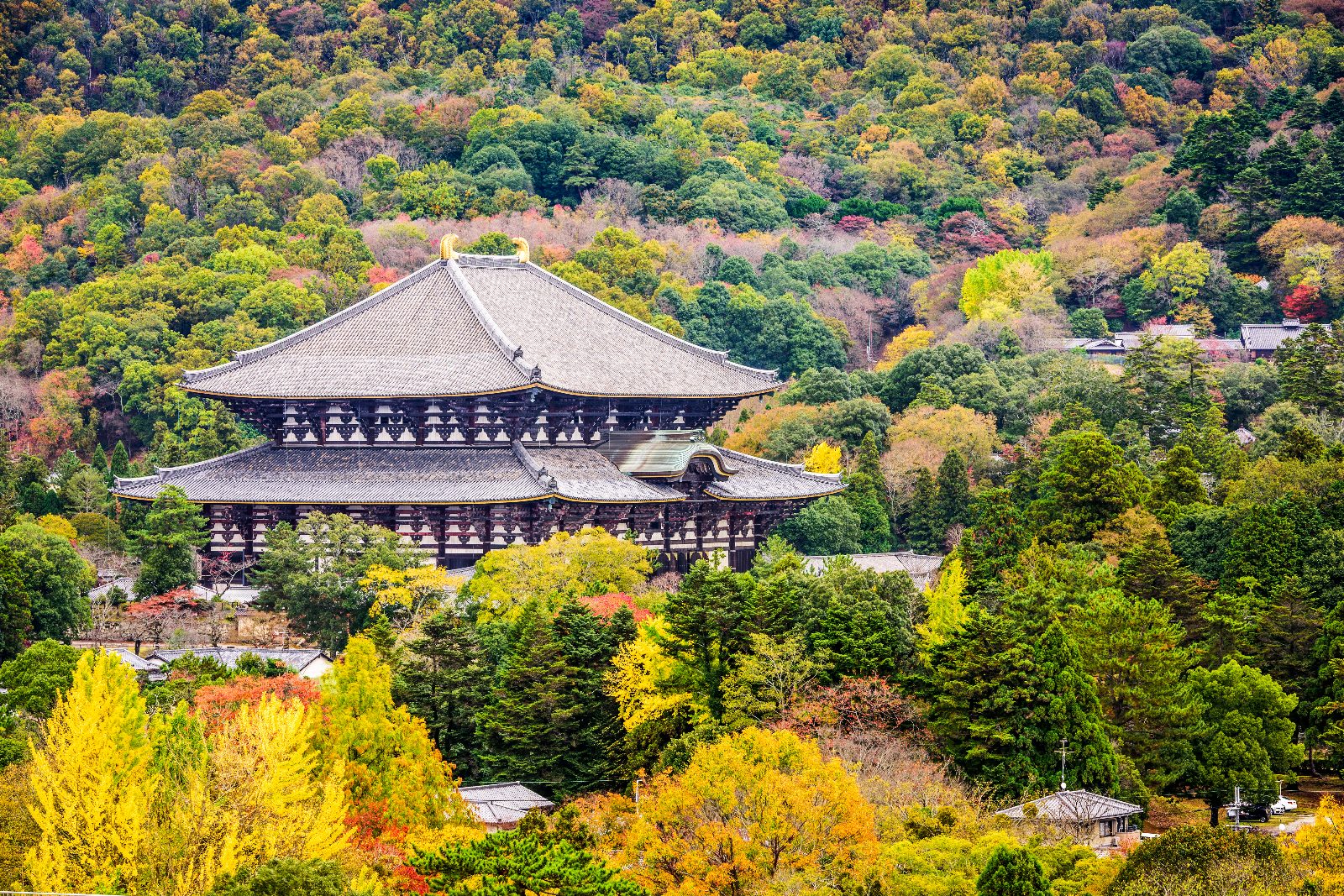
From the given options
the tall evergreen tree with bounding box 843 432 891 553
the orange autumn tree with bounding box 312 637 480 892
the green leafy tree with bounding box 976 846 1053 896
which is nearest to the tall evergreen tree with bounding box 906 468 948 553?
the tall evergreen tree with bounding box 843 432 891 553

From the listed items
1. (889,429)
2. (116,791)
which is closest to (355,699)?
(116,791)

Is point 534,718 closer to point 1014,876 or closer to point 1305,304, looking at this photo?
point 1014,876

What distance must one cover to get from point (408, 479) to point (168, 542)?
20.1 feet

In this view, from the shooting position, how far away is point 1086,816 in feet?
115

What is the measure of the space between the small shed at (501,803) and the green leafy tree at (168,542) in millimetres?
13689

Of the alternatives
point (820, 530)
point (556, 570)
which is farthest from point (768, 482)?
point (556, 570)

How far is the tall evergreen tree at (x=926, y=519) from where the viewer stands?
2354 inches

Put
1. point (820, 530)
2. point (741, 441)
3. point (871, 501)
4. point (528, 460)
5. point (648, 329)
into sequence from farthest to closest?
1. point (741, 441)
2. point (871, 501)
3. point (648, 329)
4. point (820, 530)
5. point (528, 460)

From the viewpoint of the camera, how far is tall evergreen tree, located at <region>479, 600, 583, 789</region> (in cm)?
3806

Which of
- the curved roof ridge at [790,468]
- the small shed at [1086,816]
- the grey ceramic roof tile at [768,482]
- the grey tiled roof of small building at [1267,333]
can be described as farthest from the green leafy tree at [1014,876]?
the grey tiled roof of small building at [1267,333]

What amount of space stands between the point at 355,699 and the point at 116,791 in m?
5.88

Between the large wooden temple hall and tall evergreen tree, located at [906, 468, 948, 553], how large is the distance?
361 cm

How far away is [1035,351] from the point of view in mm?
75125

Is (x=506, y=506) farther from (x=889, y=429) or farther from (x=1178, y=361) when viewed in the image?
(x=1178, y=361)
